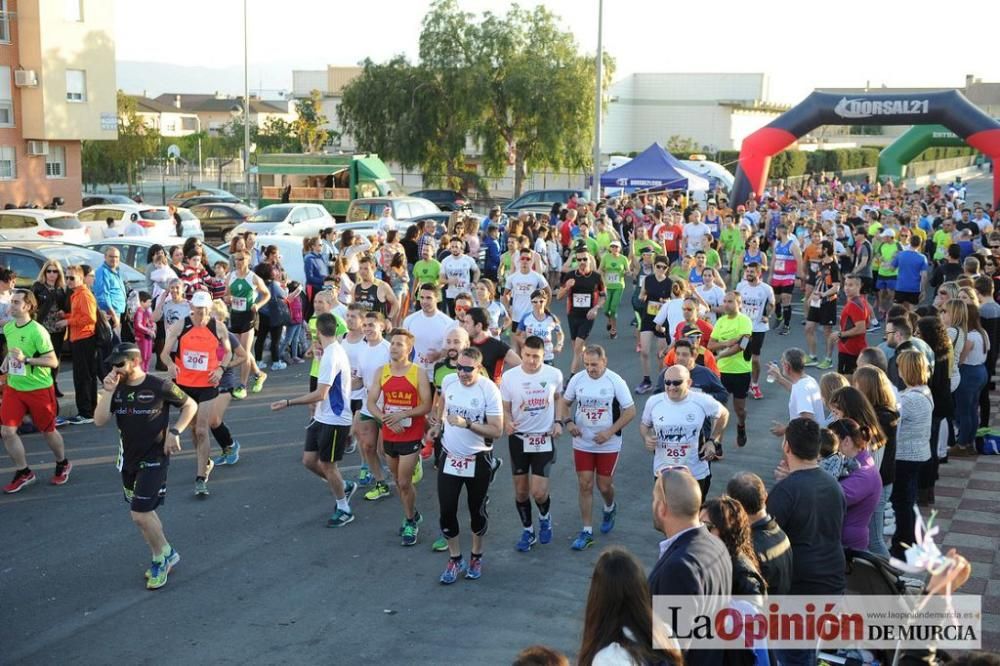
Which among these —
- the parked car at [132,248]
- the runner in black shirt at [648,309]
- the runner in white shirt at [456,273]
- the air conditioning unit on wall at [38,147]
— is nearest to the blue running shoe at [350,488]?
the runner in black shirt at [648,309]

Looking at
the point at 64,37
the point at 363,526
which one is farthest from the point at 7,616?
the point at 64,37

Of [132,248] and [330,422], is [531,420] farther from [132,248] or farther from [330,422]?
[132,248]

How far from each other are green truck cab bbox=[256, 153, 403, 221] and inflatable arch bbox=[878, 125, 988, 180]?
24118 mm

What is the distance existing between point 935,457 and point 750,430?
7.99ft

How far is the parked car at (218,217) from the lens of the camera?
93.7 ft

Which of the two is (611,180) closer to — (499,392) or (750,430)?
(750,430)

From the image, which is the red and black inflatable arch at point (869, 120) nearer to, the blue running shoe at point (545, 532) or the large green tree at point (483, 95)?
the large green tree at point (483, 95)

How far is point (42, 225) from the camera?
923 inches

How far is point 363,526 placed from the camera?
28.4 ft

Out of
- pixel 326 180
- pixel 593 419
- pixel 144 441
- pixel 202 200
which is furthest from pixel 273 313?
pixel 202 200

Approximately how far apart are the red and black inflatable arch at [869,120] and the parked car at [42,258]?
19355 mm

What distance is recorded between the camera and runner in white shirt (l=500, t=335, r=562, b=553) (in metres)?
7.92

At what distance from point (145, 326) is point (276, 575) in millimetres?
6463

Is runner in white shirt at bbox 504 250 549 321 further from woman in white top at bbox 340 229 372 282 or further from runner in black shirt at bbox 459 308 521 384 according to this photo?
runner in black shirt at bbox 459 308 521 384
